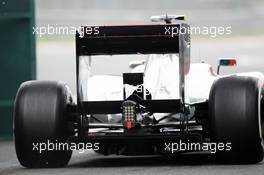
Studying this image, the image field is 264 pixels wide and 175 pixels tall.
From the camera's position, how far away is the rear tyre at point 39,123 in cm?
1219

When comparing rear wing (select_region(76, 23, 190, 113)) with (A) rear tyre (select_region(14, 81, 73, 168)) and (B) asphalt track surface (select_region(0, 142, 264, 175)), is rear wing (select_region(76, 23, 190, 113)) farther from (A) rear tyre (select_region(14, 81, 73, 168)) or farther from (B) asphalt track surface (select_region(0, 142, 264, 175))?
(B) asphalt track surface (select_region(0, 142, 264, 175))

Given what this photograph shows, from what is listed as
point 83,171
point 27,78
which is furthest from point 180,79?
point 27,78

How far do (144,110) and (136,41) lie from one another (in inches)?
32.0

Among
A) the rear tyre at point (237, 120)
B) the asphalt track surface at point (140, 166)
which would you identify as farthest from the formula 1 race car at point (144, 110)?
the asphalt track surface at point (140, 166)

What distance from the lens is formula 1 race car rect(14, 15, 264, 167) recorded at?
12078 mm

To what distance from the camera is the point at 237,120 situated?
39.4ft

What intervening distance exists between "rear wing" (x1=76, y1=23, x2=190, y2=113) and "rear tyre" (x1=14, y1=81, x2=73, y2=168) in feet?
1.04

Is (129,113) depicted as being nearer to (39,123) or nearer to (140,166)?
(140,166)

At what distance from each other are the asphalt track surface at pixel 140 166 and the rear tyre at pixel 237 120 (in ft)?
0.51

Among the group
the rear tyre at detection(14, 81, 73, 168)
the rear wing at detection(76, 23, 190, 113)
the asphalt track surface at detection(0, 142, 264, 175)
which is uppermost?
the rear wing at detection(76, 23, 190, 113)

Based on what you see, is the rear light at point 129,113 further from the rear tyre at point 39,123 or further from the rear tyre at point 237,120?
the rear tyre at point 237,120

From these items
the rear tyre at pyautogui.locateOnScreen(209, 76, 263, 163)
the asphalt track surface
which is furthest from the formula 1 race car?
the asphalt track surface

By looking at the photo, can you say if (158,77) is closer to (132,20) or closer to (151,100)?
(151,100)

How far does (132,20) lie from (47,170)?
10.3 m
